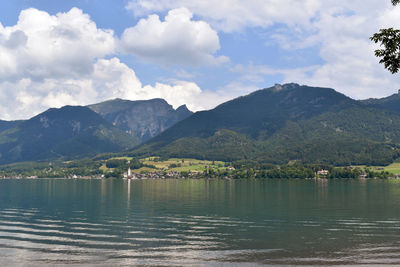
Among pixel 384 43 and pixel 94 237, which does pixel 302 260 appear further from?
pixel 94 237

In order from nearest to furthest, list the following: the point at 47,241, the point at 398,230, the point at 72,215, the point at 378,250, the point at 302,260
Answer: the point at 302,260 < the point at 378,250 < the point at 47,241 < the point at 398,230 < the point at 72,215

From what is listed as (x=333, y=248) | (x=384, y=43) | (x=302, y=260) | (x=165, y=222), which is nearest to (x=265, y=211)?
(x=165, y=222)

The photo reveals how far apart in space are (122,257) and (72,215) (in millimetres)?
42915

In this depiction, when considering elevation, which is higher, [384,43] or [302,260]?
[384,43]

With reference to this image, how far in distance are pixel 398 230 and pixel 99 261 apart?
151 ft

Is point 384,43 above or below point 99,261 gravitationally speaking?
above

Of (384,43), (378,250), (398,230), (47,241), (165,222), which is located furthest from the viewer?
(165,222)

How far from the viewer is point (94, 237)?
53.8 metres

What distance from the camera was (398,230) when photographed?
58.0 metres

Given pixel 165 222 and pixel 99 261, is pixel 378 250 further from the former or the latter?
pixel 165 222

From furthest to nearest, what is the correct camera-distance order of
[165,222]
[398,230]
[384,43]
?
[165,222], [398,230], [384,43]

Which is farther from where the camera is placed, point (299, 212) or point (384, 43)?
point (299, 212)

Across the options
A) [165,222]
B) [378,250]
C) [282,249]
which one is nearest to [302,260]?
[282,249]

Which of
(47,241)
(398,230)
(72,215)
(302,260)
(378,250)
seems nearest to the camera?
(302,260)
